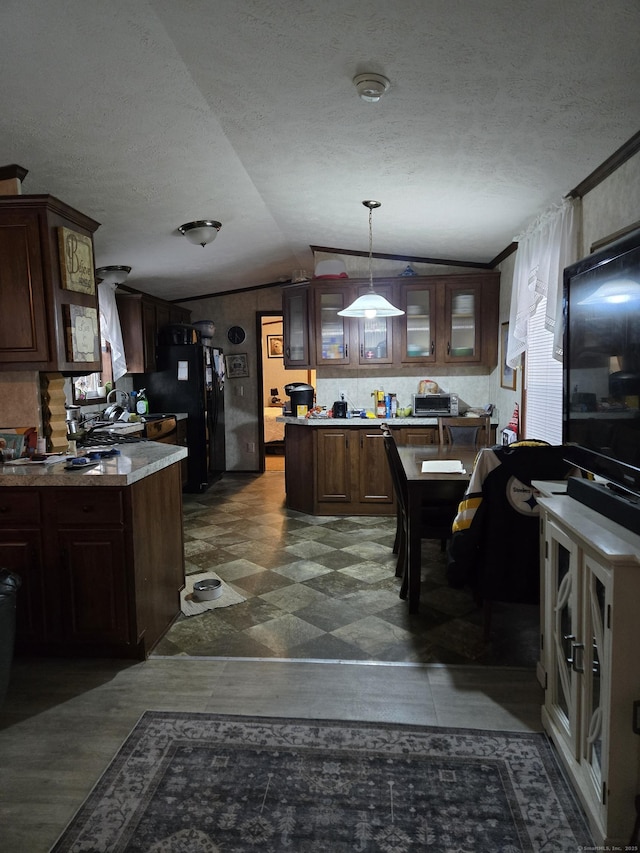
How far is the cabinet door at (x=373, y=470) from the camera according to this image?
202 inches

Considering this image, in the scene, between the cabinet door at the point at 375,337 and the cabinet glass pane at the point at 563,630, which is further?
the cabinet door at the point at 375,337

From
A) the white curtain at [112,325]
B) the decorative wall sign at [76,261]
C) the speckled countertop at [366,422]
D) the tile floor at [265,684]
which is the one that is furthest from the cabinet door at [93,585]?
the white curtain at [112,325]

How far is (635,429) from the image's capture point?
156 centimetres

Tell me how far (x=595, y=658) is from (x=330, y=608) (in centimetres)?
178

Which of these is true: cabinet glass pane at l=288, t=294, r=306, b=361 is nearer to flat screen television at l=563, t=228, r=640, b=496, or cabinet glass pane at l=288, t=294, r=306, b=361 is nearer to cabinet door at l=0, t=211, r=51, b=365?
cabinet door at l=0, t=211, r=51, b=365

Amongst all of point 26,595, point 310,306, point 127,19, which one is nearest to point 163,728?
point 26,595

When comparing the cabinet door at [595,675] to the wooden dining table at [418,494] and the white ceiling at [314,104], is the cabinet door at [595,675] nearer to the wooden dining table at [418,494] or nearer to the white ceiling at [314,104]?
the wooden dining table at [418,494]

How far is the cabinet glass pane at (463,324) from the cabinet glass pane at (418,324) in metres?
0.23

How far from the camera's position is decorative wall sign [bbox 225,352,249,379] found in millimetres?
7504

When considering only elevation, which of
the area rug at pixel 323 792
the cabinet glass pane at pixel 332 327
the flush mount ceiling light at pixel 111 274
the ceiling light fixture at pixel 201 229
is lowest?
the area rug at pixel 323 792

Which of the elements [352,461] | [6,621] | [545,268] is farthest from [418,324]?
[6,621]

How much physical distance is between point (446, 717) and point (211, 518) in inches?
136

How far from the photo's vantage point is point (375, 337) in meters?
5.47

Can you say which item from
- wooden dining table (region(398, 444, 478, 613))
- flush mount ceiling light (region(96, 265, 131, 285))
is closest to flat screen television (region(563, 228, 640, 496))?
wooden dining table (region(398, 444, 478, 613))
